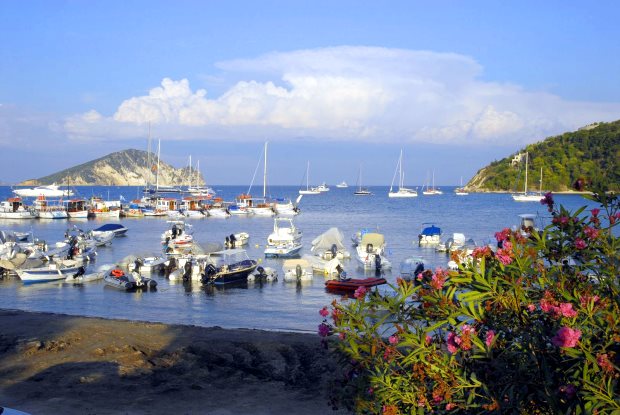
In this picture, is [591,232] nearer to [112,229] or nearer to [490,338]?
[490,338]

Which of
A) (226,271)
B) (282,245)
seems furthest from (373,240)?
(226,271)

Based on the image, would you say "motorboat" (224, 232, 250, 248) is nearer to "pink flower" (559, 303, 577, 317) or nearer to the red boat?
the red boat

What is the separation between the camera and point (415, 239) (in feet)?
200

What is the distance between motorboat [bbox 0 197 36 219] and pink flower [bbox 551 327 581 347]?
90296 mm

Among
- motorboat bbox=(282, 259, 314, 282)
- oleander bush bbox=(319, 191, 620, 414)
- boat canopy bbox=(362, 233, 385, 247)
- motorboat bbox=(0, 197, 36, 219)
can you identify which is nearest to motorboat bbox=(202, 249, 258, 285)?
motorboat bbox=(282, 259, 314, 282)

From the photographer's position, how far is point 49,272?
3378 cm

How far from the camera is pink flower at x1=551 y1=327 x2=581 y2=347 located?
437 centimetres

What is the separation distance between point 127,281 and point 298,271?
29.4ft

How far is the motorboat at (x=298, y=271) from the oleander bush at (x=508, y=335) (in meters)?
28.1

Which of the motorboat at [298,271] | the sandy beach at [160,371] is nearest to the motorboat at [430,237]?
the motorboat at [298,271]

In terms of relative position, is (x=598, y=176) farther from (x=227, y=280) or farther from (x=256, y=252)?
(x=256, y=252)

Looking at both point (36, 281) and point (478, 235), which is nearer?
point (36, 281)

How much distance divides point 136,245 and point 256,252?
1307 cm

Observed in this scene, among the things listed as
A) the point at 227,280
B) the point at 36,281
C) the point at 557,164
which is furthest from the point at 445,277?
the point at 557,164
